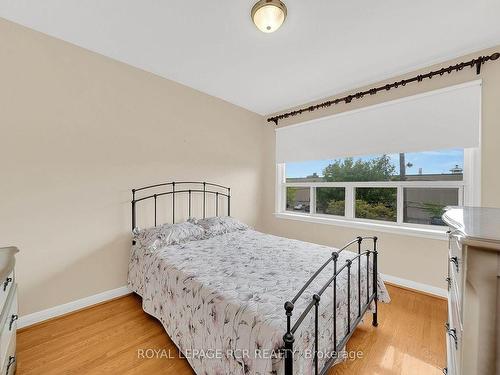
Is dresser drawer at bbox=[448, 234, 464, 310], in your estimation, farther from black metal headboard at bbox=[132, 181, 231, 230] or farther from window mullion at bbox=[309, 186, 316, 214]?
black metal headboard at bbox=[132, 181, 231, 230]

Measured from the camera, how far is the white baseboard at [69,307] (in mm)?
2024

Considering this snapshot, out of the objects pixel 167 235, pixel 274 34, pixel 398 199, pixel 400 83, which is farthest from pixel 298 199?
pixel 274 34

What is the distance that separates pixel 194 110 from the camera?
318cm

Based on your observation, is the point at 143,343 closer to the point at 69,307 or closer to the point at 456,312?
the point at 69,307

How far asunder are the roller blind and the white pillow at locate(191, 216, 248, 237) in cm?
145

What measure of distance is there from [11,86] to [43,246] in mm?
1385

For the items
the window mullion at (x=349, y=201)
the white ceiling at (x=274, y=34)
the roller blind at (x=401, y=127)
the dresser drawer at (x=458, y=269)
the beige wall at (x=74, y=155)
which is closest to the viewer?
the dresser drawer at (x=458, y=269)

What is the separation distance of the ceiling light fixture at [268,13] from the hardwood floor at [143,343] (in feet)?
8.12

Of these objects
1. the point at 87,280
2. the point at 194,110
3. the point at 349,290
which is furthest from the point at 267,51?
the point at 87,280

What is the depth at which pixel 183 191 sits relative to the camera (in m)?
3.07

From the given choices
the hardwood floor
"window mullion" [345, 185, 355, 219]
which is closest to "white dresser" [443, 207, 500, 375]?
the hardwood floor

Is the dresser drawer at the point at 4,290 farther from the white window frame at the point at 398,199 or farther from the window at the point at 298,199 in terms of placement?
the window at the point at 298,199

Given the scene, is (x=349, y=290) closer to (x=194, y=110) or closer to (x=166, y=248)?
(x=166, y=248)

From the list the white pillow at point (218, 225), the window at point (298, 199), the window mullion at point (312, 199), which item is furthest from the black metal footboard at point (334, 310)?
the window at point (298, 199)
